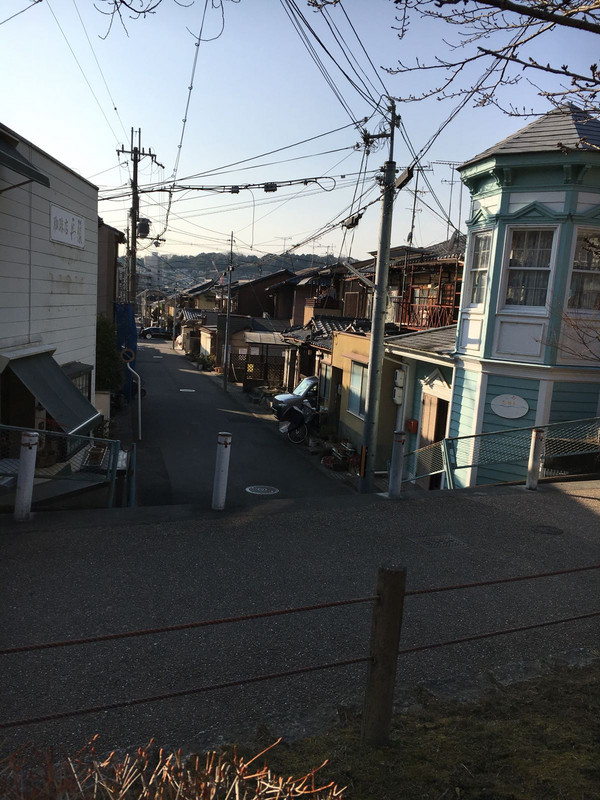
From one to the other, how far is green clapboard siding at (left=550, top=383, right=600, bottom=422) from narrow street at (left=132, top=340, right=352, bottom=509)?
234 inches

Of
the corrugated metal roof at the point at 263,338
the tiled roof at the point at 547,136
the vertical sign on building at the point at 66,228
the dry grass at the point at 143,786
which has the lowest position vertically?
the dry grass at the point at 143,786

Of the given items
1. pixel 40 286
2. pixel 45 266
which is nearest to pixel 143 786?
pixel 40 286

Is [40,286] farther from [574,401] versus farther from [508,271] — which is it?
[574,401]

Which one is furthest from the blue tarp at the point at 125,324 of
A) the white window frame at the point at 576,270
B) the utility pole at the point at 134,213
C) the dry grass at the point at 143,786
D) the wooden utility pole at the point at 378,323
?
the dry grass at the point at 143,786

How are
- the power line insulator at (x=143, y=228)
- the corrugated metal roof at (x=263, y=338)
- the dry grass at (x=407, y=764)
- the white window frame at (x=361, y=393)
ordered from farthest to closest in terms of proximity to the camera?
the power line insulator at (x=143, y=228) → the corrugated metal roof at (x=263, y=338) → the white window frame at (x=361, y=393) → the dry grass at (x=407, y=764)

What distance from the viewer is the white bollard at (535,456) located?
9859 mm

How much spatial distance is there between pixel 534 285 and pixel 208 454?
37.1 ft

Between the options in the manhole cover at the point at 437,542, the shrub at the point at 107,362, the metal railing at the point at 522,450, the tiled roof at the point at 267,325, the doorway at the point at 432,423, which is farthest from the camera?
the tiled roof at the point at 267,325

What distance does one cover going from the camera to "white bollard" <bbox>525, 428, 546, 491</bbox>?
986 cm

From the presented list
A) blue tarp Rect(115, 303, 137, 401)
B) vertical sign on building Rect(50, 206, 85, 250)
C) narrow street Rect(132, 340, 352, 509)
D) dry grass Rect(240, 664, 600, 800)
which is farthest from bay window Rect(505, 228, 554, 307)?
blue tarp Rect(115, 303, 137, 401)

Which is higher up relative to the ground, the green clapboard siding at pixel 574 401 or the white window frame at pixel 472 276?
the white window frame at pixel 472 276

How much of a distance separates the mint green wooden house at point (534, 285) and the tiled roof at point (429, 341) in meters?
1.45

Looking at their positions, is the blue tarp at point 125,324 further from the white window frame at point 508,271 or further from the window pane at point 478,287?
the white window frame at point 508,271

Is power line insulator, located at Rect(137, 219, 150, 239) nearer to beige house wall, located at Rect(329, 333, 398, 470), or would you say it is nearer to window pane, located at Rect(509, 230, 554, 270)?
beige house wall, located at Rect(329, 333, 398, 470)
